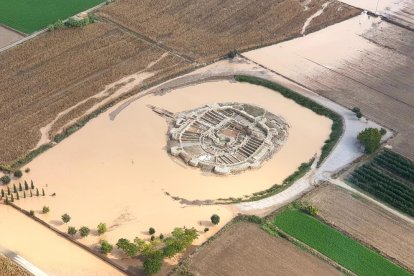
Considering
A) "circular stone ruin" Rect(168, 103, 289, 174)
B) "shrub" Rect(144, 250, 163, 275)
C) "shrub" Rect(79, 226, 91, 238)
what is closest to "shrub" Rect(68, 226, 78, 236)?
"shrub" Rect(79, 226, 91, 238)

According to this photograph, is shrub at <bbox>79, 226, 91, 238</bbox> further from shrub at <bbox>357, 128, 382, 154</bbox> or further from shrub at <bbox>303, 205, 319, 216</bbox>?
shrub at <bbox>357, 128, 382, 154</bbox>

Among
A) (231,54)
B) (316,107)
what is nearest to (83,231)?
(316,107)

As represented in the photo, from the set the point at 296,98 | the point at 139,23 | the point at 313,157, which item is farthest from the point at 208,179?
the point at 139,23

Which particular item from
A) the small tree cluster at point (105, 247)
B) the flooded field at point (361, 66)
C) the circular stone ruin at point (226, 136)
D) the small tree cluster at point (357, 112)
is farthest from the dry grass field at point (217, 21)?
the small tree cluster at point (105, 247)

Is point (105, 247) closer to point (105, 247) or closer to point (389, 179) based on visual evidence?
point (105, 247)

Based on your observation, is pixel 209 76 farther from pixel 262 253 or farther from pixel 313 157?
pixel 262 253

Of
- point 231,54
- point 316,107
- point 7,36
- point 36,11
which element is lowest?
point 316,107

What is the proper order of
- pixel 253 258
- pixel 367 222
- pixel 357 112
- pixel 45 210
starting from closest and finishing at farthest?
pixel 253 258 → pixel 45 210 → pixel 367 222 → pixel 357 112
